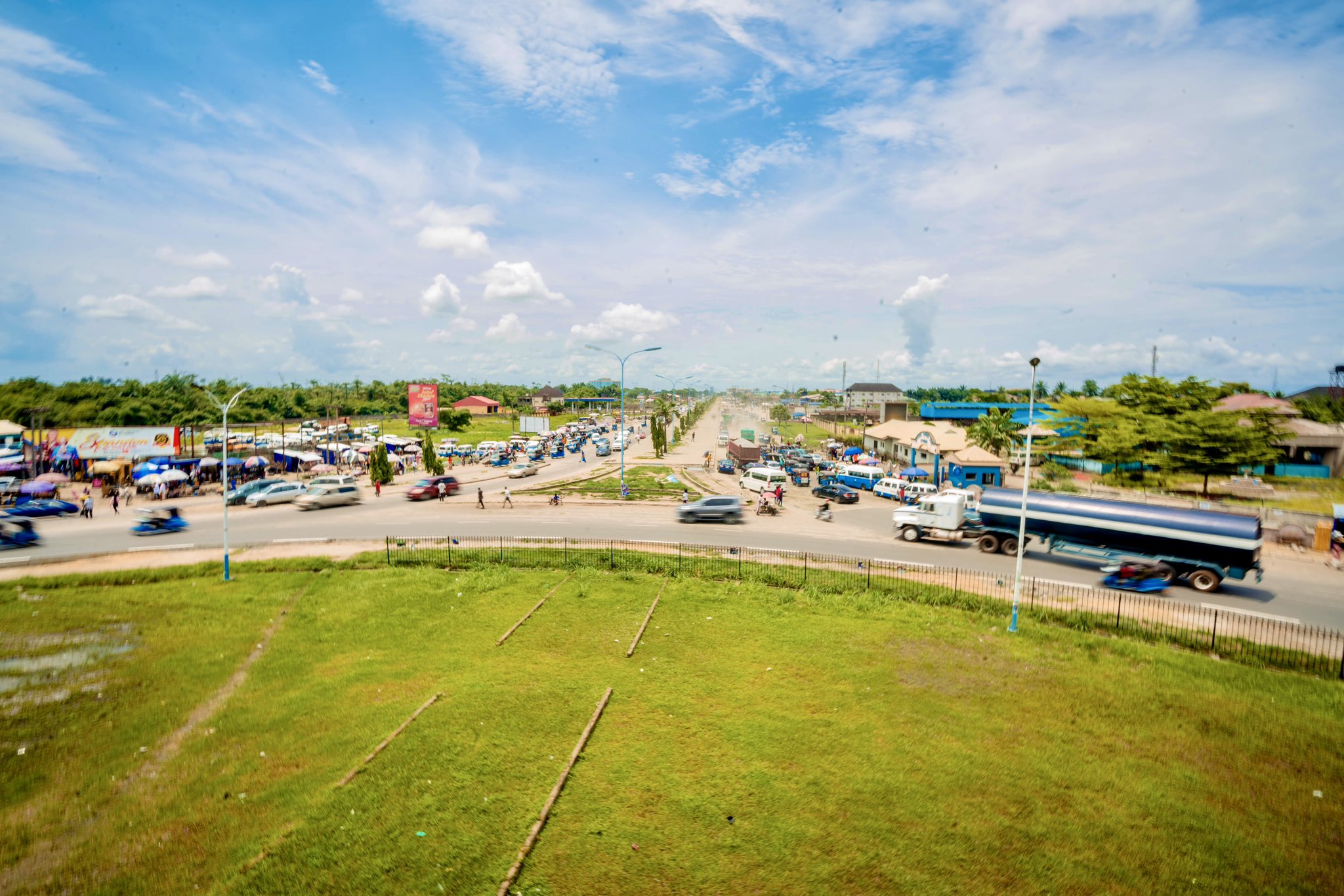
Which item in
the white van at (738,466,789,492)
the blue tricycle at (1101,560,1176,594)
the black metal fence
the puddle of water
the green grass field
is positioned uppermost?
the white van at (738,466,789,492)

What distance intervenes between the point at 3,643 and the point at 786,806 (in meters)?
23.9

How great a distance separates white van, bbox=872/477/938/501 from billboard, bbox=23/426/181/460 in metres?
61.7

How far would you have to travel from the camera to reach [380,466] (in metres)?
49.2

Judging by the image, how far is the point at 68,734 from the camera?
1305 centimetres

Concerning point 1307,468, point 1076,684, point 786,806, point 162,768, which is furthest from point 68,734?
point 1307,468

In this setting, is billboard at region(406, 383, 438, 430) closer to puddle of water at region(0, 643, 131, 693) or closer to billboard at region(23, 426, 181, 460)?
billboard at region(23, 426, 181, 460)

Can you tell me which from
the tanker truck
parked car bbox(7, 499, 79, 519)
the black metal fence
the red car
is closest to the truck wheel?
the tanker truck

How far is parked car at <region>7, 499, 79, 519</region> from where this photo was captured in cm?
3609

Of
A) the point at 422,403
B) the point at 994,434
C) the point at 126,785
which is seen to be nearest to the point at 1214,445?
the point at 994,434

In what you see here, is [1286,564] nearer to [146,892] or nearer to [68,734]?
[146,892]

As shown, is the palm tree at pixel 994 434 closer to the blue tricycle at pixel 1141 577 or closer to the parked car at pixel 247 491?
the blue tricycle at pixel 1141 577

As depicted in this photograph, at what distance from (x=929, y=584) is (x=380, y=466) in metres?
44.1

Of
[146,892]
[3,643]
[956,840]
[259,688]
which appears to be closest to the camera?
[146,892]

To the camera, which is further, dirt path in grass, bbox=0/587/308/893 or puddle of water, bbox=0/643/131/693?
puddle of water, bbox=0/643/131/693
